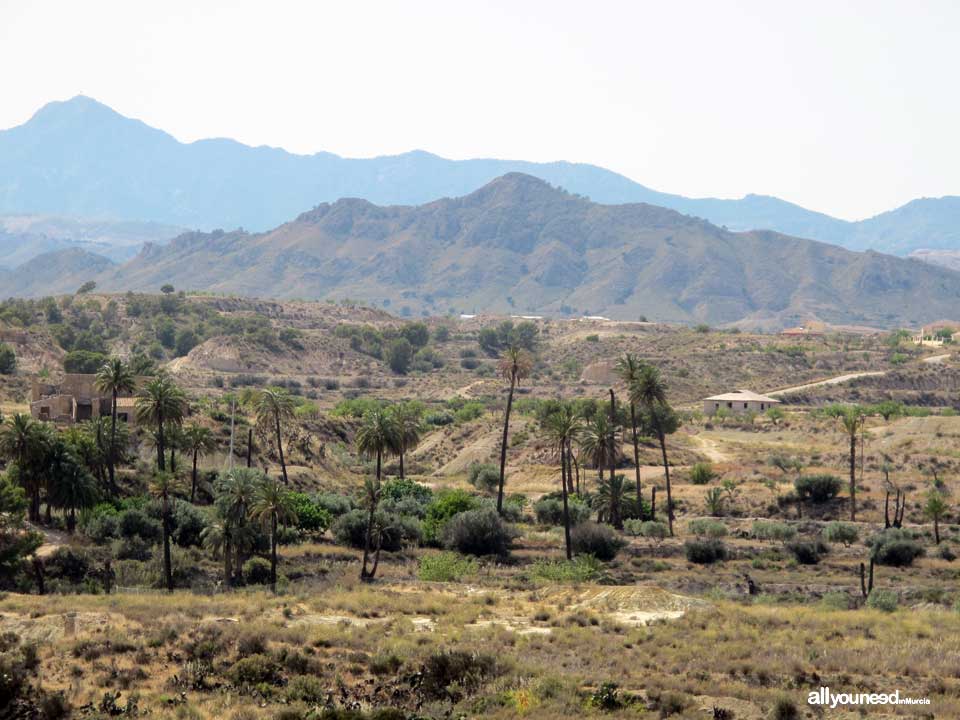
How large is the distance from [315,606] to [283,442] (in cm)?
5199

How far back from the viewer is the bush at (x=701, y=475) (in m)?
85.2

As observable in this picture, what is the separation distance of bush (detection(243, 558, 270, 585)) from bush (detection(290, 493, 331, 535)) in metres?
9.05

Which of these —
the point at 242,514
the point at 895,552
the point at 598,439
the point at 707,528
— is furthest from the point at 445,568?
the point at 895,552

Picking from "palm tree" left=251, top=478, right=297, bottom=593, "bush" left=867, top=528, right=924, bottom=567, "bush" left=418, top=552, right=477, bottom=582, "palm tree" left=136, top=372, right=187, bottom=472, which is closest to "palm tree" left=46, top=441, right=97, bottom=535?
"palm tree" left=136, top=372, right=187, bottom=472

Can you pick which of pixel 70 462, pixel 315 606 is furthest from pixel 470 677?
pixel 70 462

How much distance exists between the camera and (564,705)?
28.9 metres

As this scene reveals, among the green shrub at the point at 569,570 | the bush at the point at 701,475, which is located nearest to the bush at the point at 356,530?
the green shrub at the point at 569,570

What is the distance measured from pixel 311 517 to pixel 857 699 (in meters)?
38.5

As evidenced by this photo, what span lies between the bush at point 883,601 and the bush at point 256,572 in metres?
23.9

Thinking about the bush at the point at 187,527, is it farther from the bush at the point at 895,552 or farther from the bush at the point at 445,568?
the bush at the point at 895,552

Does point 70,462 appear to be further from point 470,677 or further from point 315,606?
point 470,677

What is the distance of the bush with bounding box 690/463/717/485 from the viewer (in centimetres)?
8519

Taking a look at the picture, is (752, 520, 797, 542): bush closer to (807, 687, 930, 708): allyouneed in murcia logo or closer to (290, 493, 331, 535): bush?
(290, 493, 331, 535): bush

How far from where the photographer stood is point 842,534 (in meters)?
64.5
